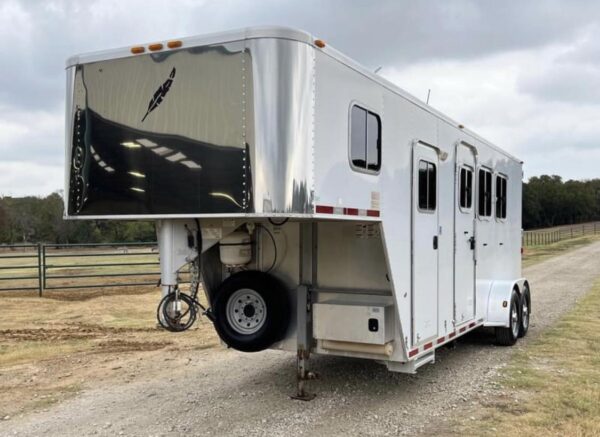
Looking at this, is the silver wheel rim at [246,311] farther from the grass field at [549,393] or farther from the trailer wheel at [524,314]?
the trailer wheel at [524,314]

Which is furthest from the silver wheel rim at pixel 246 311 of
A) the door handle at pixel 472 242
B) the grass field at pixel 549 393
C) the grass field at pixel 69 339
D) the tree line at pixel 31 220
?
the tree line at pixel 31 220

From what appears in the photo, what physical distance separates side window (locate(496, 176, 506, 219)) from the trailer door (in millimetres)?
1305

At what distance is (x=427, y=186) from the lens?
19.7ft

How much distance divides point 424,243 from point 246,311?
1.86m

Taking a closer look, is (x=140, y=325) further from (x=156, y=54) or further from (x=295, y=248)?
(x=156, y=54)

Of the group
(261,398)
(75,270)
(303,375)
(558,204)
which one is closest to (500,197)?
(303,375)

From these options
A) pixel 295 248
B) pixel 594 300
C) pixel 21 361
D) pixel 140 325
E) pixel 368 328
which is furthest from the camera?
pixel 594 300

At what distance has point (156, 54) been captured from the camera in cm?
462

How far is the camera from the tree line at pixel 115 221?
22.7 meters

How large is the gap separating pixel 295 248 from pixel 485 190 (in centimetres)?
328

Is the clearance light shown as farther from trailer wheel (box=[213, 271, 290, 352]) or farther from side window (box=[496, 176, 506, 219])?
side window (box=[496, 176, 506, 219])

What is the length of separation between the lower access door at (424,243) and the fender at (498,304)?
6.95ft

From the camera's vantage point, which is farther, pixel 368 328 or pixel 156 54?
pixel 368 328

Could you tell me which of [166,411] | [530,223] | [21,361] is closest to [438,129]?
[166,411]
